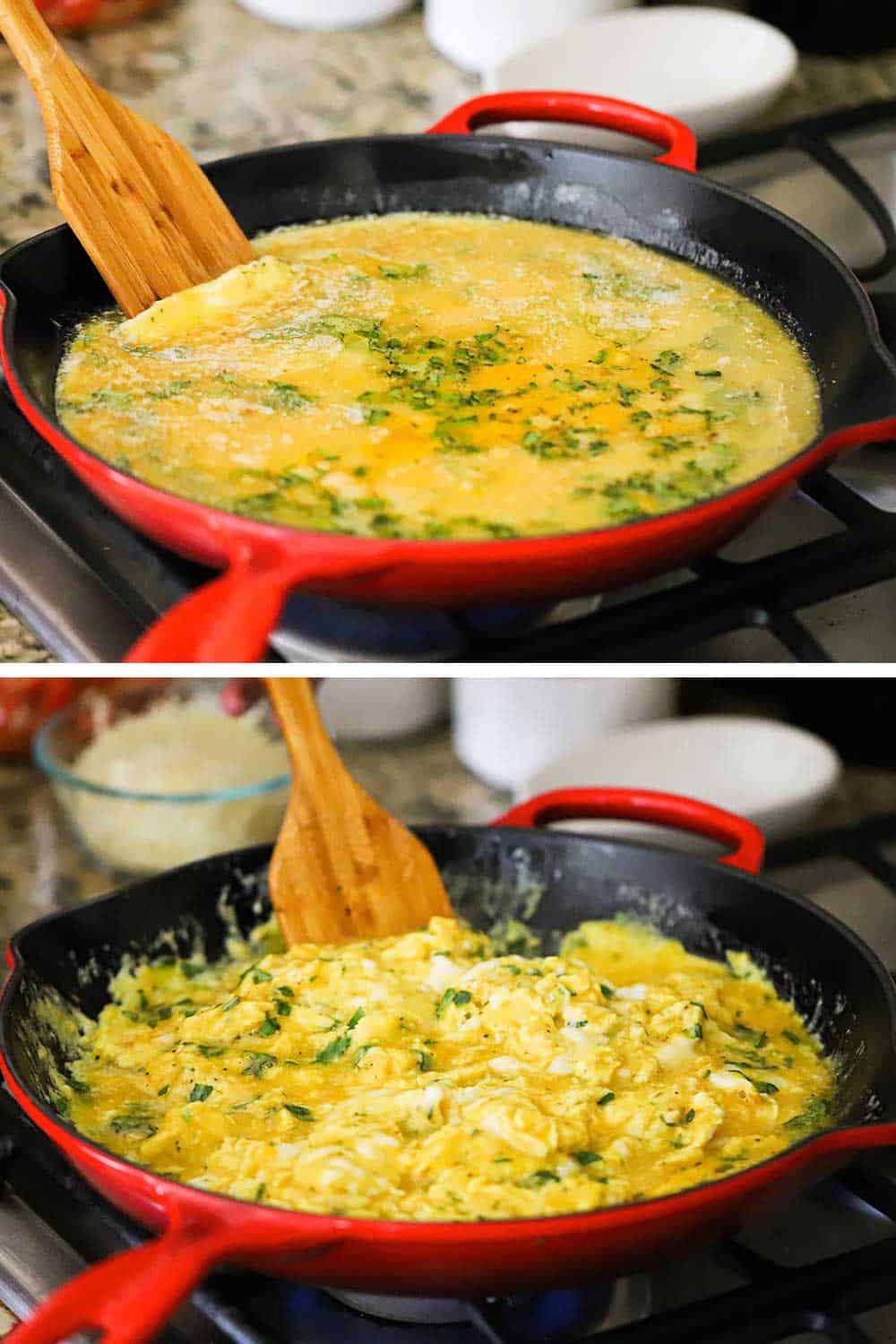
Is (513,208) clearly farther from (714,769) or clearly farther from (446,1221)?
(446,1221)

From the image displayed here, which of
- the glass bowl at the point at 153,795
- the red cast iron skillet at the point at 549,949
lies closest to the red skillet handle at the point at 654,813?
the red cast iron skillet at the point at 549,949

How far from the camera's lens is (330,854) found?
1.08 metres

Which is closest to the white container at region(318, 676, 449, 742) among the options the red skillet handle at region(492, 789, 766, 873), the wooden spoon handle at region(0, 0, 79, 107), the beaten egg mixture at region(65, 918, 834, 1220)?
the red skillet handle at region(492, 789, 766, 873)

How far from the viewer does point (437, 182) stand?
3.66 ft

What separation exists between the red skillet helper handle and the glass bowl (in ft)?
1.86

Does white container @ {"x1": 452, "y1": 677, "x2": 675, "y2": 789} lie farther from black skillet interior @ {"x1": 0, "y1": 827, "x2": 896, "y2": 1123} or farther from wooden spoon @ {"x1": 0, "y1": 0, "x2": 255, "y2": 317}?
wooden spoon @ {"x1": 0, "y1": 0, "x2": 255, "y2": 317}

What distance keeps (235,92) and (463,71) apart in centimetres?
22

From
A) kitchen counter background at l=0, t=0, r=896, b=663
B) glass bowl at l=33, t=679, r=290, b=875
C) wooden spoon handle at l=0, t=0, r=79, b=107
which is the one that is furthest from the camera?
kitchen counter background at l=0, t=0, r=896, b=663

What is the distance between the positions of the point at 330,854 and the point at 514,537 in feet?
1.17

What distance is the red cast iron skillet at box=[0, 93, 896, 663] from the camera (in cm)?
73

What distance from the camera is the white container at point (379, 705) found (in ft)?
5.26

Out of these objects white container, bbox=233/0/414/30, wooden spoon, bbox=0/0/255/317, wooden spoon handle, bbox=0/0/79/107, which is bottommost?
white container, bbox=233/0/414/30

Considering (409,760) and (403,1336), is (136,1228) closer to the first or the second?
(403,1336)

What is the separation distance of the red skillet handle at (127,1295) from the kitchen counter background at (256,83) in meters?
0.90
